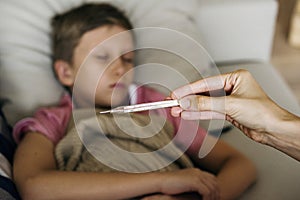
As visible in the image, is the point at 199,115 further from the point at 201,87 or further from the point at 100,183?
the point at 100,183

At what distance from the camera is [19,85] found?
127cm

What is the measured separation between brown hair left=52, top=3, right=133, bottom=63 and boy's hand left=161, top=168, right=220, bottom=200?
44 centimetres

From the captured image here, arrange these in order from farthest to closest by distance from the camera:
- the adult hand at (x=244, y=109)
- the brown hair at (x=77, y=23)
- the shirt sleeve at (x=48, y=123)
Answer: the brown hair at (x=77, y=23) → the shirt sleeve at (x=48, y=123) → the adult hand at (x=244, y=109)

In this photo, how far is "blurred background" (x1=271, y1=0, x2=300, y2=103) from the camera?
208cm

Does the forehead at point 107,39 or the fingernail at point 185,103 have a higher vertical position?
the fingernail at point 185,103

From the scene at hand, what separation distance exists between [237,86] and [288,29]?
1637 mm

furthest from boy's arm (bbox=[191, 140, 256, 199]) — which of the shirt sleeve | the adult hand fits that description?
the shirt sleeve

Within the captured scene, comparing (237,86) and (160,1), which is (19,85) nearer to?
(160,1)

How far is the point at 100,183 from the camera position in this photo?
3.30 feet

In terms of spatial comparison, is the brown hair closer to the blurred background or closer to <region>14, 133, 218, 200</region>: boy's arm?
<region>14, 133, 218, 200</region>: boy's arm

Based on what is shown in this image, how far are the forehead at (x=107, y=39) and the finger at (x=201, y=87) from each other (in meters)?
0.38

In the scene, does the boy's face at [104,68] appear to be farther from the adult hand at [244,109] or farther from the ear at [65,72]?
the adult hand at [244,109]

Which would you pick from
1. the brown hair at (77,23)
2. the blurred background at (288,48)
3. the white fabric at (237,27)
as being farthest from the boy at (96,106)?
the blurred background at (288,48)

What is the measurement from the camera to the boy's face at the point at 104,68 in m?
1.20
